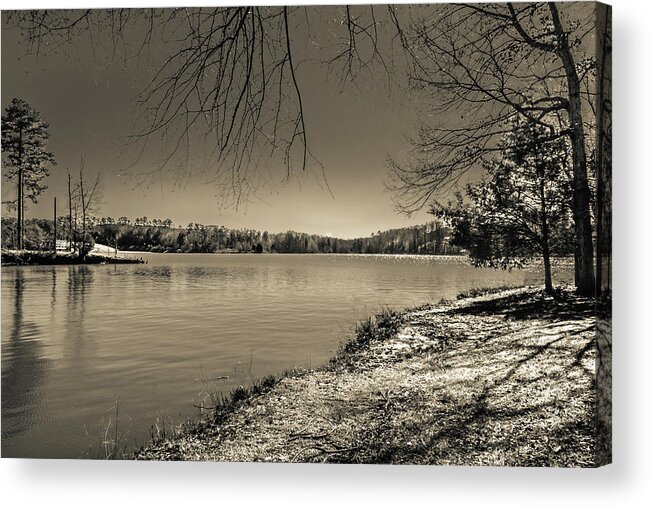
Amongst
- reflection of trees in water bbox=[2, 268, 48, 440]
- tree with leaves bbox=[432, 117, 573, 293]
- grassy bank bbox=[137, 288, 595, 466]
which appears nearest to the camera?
grassy bank bbox=[137, 288, 595, 466]

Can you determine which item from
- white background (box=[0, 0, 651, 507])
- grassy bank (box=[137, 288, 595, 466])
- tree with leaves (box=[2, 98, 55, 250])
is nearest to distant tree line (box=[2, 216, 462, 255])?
tree with leaves (box=[2, 98, 55, 250])

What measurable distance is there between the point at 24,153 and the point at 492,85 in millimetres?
3158

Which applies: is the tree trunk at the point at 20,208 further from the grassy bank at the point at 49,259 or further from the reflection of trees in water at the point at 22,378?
the reflection of trees in water at the point at 22,378

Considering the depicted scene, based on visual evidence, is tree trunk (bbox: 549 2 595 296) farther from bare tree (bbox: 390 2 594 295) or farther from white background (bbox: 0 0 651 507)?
white background (bbox: 0 0 651 507)

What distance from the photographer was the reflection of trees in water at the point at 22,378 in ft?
12.5

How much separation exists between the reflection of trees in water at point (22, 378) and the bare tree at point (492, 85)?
2.62 meters

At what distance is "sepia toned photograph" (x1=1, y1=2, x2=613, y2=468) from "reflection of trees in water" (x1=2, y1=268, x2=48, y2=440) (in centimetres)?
1

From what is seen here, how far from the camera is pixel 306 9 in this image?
378cm

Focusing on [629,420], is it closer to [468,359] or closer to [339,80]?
[468,359]

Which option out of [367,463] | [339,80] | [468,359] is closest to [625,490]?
[468,359]

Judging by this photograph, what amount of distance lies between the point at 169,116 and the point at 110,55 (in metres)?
0.62

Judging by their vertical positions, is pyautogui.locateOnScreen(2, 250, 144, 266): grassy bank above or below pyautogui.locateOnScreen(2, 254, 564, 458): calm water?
above

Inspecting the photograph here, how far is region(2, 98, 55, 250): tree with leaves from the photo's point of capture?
394cm

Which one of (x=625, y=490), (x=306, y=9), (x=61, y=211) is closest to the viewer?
(x=625, y=490)
